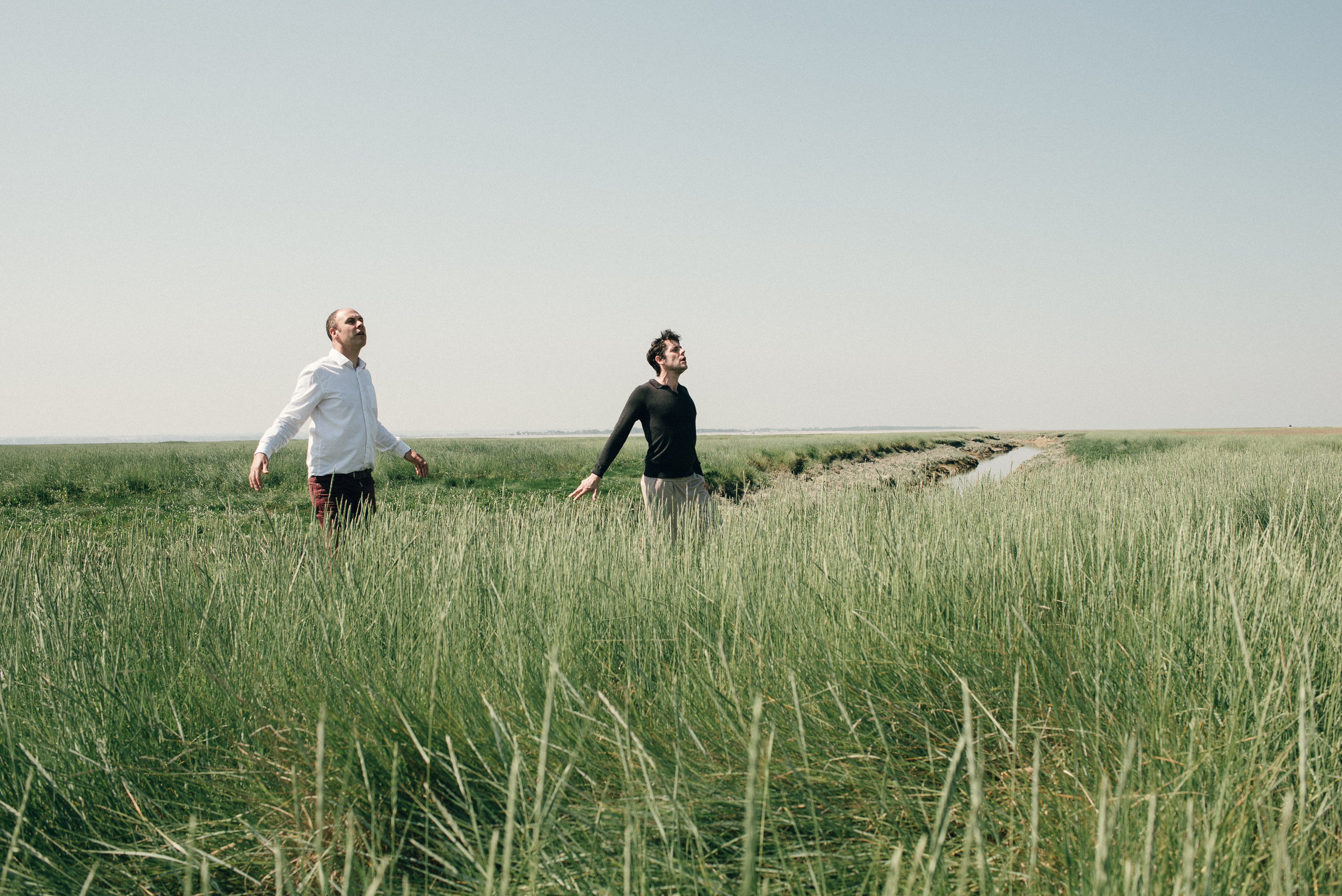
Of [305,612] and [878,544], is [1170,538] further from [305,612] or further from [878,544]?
[305,612]

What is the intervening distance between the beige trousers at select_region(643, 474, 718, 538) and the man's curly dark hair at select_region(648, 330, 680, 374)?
0.74m

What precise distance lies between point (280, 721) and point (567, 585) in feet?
3.12

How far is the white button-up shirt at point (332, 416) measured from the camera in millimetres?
3797

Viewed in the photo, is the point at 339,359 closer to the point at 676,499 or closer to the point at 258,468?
the point at 258,468

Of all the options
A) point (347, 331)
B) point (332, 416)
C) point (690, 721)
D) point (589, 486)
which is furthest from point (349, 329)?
point (690, 721)

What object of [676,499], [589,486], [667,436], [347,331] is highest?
[347,331]

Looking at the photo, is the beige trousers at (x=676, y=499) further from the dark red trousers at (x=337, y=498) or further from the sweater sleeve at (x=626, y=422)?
the dark red trousers at (x=337, y=498)

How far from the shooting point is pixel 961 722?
68.1 inches

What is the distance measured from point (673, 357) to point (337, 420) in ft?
6.55

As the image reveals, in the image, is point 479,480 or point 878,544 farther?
point 479,480

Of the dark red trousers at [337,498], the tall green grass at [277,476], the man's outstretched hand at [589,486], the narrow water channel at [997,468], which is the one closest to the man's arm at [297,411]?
the dark red trousers at [337,498]

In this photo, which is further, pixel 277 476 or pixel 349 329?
pixel 277 476

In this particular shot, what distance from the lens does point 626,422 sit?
14.7 ft

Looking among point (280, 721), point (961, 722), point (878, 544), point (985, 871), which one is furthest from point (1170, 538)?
point (280, 721)
